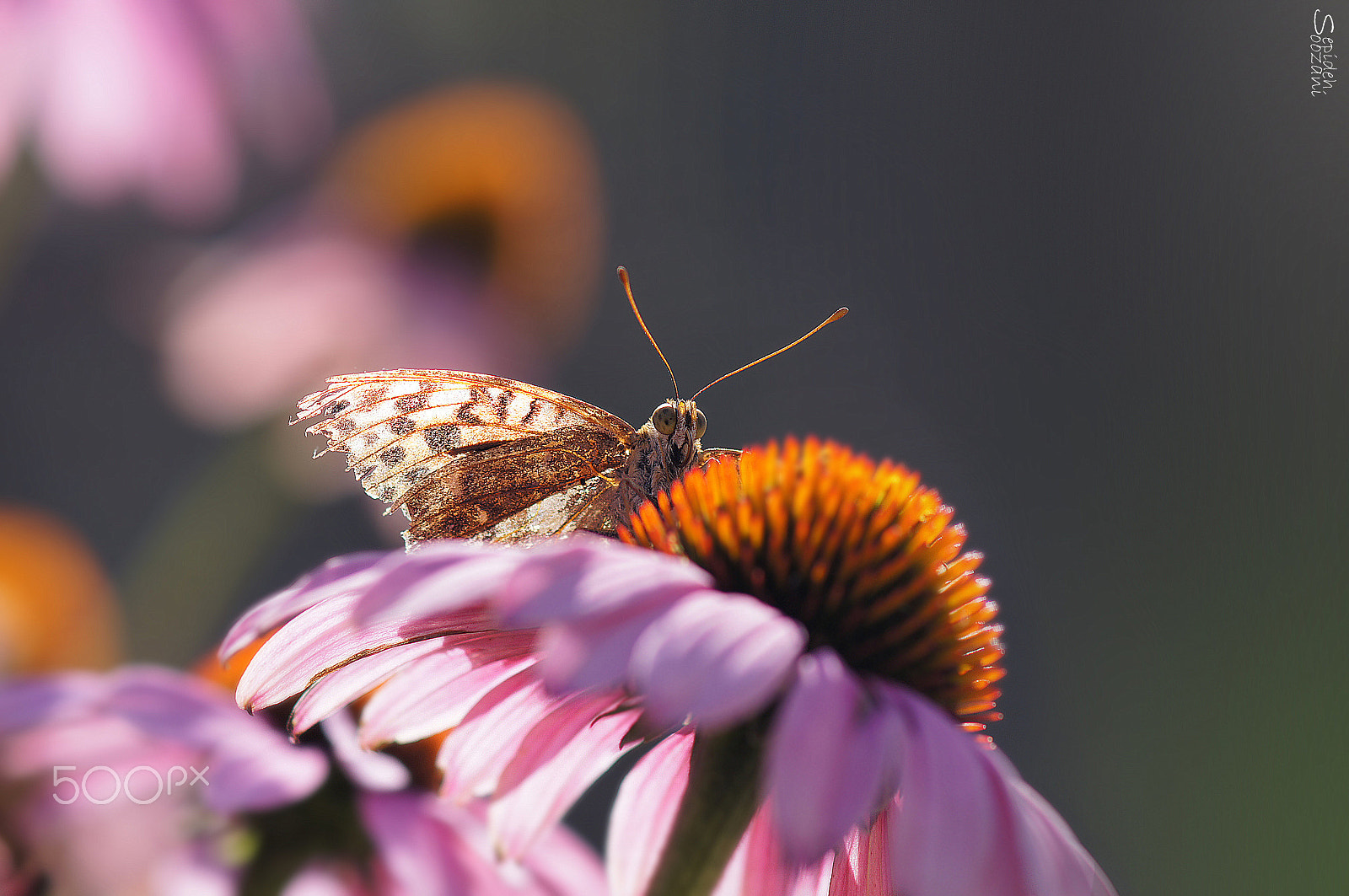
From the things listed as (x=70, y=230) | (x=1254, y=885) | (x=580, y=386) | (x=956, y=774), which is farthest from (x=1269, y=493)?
(x=70, y=230)

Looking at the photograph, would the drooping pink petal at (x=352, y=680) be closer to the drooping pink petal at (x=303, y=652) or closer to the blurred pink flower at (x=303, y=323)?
the drooping pink petal at (x=303, y=652)

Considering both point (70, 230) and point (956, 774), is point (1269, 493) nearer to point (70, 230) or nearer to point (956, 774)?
point (956, 774)

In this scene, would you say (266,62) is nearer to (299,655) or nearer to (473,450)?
(473,450)

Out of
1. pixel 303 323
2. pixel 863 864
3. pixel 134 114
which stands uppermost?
pixel 134 114

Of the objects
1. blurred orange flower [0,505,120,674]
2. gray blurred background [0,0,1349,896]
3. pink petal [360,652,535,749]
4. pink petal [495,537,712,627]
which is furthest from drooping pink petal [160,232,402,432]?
pink petal [495,537,712,627]

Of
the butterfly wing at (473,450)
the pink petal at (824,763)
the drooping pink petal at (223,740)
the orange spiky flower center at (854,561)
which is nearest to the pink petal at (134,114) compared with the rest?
the butterfly wing at (473,450)

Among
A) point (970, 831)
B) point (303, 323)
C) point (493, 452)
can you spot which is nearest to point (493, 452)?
point (493, 452)
